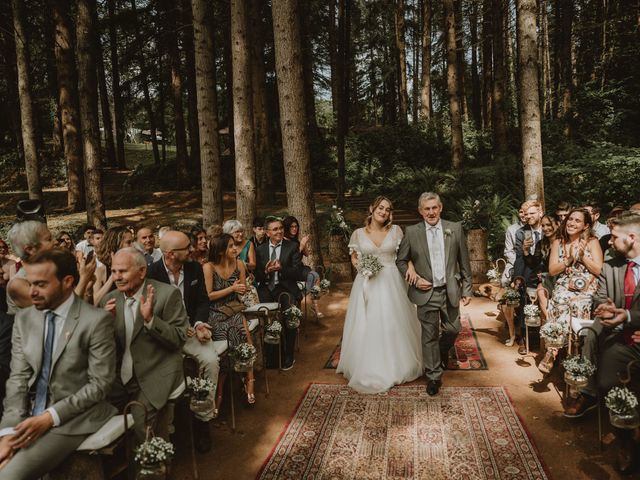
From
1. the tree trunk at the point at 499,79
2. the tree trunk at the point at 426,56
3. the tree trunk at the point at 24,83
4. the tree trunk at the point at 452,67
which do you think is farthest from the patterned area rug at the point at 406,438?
the tree trunk at the point at 426,56

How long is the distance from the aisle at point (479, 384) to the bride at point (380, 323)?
16.8 inches

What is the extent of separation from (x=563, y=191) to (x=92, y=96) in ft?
44.6

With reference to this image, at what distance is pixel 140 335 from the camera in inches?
134

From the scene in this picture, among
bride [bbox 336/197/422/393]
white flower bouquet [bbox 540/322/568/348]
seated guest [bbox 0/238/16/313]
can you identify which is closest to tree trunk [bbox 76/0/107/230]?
seated guest [bbox 0/238/16/313]

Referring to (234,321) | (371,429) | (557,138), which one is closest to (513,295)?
(371,429)

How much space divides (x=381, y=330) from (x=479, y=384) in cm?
130

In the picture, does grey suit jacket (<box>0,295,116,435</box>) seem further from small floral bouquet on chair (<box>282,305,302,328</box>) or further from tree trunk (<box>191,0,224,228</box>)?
tree trunk (<box>191,0,224,228</box>)

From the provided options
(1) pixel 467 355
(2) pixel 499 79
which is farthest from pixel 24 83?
(2) pixel 499 79

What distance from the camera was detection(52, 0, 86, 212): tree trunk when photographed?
13883 mm

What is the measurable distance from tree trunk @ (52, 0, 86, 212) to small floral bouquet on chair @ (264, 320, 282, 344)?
527 inches

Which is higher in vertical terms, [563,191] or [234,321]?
[563,191]

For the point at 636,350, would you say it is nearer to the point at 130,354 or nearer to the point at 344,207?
the point at 130,354

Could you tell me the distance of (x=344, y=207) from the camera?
17.4 metres

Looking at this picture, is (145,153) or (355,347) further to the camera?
(145,153)
